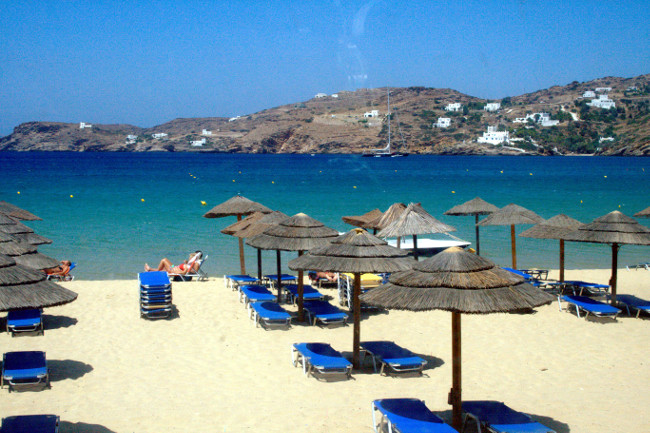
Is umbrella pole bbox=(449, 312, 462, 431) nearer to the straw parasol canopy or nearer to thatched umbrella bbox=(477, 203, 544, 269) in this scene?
the straw parasol canopy

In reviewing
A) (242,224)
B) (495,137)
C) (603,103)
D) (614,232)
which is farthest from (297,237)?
(603,103)

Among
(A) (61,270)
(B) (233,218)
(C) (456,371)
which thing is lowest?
(A) (61,270)

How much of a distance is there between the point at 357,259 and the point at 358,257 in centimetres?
5

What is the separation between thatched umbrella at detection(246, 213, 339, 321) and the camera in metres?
10.7

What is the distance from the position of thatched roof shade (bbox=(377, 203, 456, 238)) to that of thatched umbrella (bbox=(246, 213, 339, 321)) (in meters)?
2.99

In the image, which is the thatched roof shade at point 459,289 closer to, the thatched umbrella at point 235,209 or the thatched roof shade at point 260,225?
the thatched roof shade at point 260,225

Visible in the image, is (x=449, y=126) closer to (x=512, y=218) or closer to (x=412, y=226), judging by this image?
(x=512, y=218)

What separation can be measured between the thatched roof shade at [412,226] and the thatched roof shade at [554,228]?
181cm

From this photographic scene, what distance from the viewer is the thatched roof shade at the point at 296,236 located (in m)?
10.7

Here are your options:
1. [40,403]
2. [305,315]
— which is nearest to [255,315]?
[305,315]

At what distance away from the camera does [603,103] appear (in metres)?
162

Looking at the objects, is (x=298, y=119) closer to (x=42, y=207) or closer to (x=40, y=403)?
(x=42, y=207)

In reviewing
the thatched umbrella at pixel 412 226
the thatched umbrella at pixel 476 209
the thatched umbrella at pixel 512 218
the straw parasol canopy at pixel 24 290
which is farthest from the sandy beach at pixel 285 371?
the thatched umbrella at pixel 476 209

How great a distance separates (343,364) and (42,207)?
32917 millimetres
